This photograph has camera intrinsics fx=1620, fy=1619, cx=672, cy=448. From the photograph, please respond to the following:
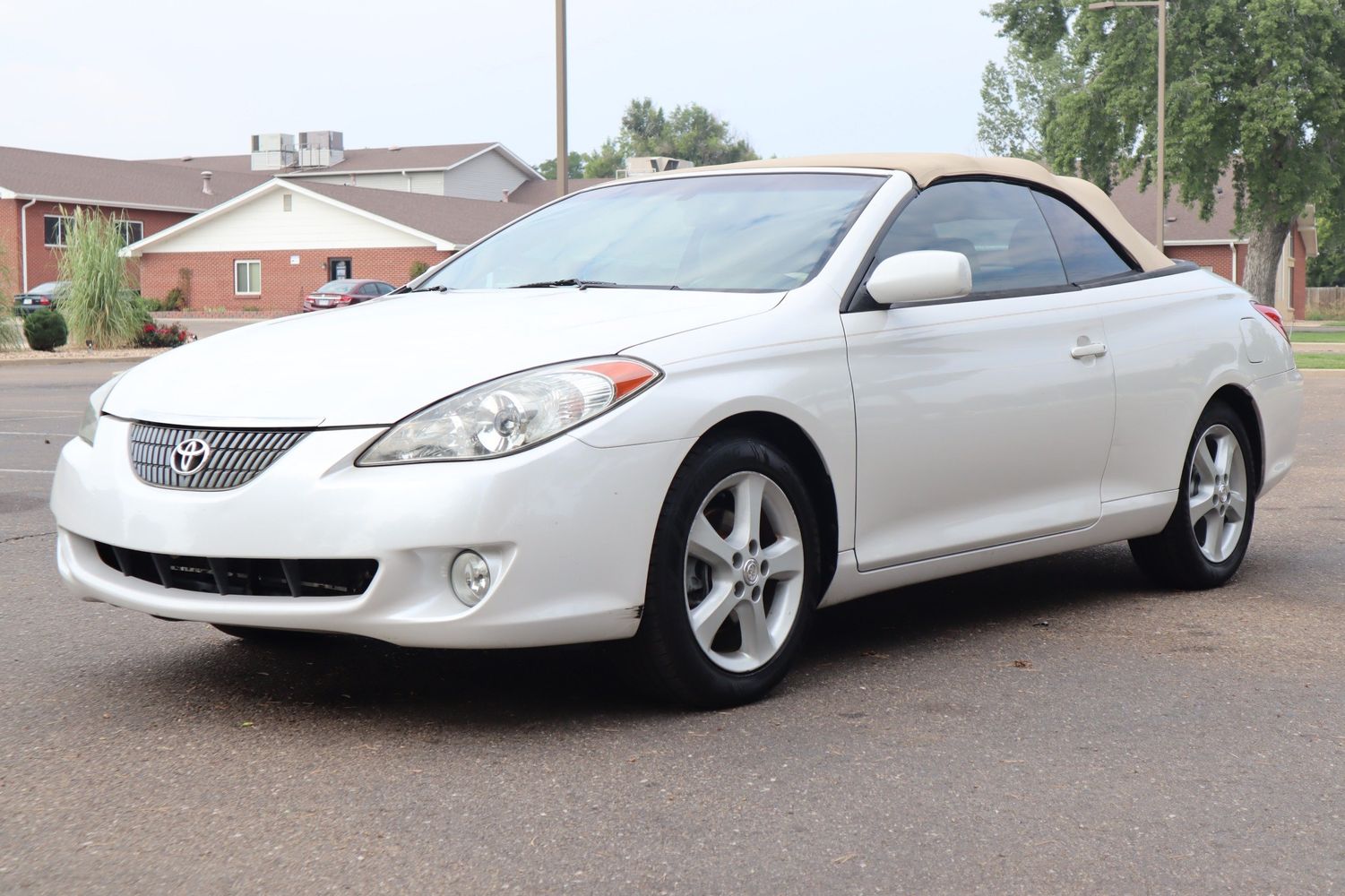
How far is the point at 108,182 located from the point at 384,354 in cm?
6155

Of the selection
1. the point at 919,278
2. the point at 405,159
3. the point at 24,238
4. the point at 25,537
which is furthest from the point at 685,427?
the point at 405,159

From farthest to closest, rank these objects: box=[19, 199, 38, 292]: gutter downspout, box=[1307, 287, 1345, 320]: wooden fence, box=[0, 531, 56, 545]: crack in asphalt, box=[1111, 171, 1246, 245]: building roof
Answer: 1. box=[1307, 287, 1345, 320]: wooden fence
2. box=[1111, 171, 1246, 245]: building roof
3. box=[19, 199, 38, 292]: gutter downspout
4. box=[0, 531, 56, 545]: crack in asphalt

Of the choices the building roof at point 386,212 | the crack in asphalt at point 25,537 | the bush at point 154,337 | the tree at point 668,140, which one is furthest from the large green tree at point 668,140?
the crack in asphalt at point 25,537

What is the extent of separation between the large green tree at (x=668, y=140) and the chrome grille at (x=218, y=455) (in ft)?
Result: 382

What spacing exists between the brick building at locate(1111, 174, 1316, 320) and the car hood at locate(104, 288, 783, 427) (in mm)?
51909

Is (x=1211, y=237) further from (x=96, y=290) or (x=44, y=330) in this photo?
(x=44, y=330)

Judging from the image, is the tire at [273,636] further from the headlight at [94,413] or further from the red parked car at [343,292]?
the red parked car at [343,292]

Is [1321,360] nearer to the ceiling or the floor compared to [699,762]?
nearer to the floor

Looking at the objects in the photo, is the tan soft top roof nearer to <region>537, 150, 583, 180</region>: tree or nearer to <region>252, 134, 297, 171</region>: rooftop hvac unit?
<region>252, 134, 297, 171</region>: rooftop hvac unit

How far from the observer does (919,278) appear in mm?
4785

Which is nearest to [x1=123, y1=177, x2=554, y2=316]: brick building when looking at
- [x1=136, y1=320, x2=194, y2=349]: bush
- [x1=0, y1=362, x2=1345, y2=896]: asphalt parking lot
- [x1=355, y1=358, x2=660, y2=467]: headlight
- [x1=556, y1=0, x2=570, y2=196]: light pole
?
[x1=136, y1=320, x2=194, y2=349]: bush

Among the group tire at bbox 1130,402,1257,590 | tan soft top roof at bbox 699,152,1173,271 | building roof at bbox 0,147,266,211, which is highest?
building roof at bbox 0,147,266,211

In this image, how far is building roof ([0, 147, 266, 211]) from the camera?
5703cm

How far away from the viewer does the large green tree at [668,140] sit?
120562 mm
